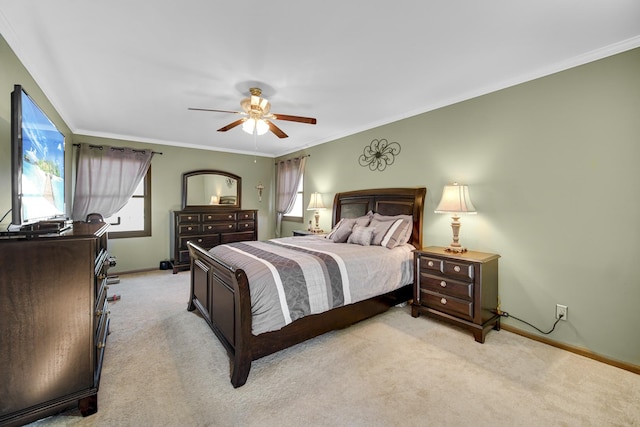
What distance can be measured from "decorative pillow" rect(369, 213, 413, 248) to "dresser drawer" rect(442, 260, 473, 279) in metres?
0.65

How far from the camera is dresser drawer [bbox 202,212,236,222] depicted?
5.22 meters

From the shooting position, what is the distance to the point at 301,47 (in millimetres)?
2195

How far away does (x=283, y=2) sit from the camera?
67.6 inches

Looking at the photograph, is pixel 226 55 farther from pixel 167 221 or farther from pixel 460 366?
pixel 167 221

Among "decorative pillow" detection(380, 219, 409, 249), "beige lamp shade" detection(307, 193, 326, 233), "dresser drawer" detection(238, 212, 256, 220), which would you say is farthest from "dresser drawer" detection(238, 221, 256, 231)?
"decorative pillow" detection(380, 219, 409, 249)

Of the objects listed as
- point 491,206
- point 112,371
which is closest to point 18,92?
point 112,371

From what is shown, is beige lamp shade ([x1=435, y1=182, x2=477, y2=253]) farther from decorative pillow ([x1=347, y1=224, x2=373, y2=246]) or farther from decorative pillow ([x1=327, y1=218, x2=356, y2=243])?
decorative pillow ([x1=327, y1=218, x2=356, y2=243])

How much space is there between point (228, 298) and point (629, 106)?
351 cm

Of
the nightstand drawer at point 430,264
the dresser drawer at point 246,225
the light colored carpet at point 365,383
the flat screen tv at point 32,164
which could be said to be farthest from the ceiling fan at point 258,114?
the dresser drawer at point 246,225

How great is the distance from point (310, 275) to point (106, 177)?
172 inches

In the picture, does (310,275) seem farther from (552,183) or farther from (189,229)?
(189,229)

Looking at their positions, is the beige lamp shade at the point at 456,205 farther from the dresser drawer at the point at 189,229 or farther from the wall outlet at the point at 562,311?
the dresser drawer at the point at 189,229

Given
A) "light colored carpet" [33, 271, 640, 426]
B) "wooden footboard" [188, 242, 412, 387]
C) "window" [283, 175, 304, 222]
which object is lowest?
"light colored carpet" [33, 271, 640, 426]

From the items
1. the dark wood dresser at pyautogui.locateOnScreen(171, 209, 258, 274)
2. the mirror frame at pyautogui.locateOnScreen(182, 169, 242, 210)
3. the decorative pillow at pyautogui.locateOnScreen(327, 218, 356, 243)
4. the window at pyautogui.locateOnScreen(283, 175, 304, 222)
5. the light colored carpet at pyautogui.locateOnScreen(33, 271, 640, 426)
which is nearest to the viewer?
the light colored carpet at pyautogui.locateOnScreen(33, 271, 640, 426)
